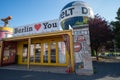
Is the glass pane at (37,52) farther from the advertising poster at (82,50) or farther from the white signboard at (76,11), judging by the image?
the white signboard at (76,11)

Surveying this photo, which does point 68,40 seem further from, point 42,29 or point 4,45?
point 4,45

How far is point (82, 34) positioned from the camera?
10266mm

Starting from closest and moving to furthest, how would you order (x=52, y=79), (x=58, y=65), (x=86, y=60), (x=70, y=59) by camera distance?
Answer: (x=52, y=79)
(x=86, y=60)
(x=70, y=59)
(x=58, y=65)

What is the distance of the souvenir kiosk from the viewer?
10133 millimetres

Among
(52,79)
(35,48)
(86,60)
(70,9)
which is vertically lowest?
(52,79)

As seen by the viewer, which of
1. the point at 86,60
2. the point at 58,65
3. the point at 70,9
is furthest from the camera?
the point at 70,9

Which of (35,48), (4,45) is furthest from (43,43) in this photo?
(4,45)

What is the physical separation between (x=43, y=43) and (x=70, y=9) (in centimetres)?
1098

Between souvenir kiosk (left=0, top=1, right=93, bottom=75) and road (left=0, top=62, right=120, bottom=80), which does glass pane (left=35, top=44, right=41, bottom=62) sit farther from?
road (left=0, top=62, right=120, bottom=80)

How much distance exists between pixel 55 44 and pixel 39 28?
2.51 meters

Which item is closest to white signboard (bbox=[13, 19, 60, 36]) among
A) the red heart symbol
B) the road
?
the red heart symbol

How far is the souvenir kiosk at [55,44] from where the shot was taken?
10133mm

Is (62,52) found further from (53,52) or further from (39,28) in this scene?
(39,28)

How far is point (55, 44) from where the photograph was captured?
47.9 feet
